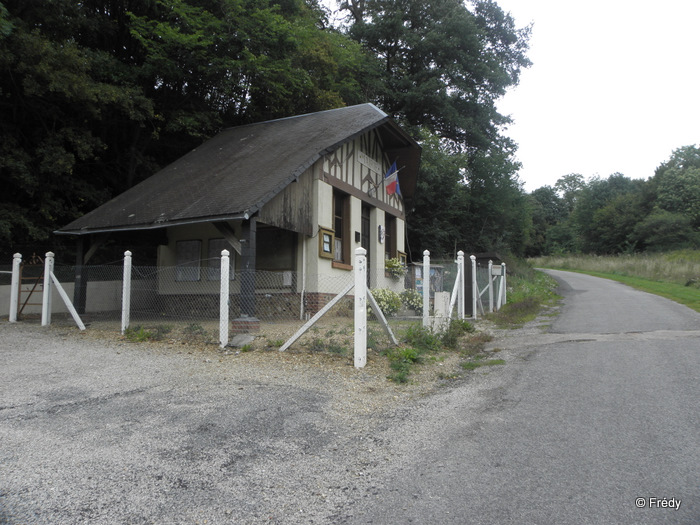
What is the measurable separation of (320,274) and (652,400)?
29.0ft

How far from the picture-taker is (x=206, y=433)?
4.23 metres

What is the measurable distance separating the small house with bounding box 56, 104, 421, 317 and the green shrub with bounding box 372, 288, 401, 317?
64 cm

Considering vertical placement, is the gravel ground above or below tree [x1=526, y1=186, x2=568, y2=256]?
below

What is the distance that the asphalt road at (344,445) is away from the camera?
117 inches

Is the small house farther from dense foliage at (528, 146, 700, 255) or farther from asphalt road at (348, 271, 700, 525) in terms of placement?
dense foliage at (528, 146, 700, 255)

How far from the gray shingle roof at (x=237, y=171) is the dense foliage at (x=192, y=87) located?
7.00 feet

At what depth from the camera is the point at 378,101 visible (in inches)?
1115

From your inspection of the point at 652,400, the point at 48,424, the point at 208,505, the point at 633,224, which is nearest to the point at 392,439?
the point at 208,505

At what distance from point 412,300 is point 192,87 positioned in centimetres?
1191

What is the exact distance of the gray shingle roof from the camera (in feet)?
34.9

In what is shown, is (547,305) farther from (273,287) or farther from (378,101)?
(378,101)

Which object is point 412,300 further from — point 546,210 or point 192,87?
point 546,210

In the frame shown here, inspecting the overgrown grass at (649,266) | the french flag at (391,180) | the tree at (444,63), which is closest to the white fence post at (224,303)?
the french flag at (391,180)

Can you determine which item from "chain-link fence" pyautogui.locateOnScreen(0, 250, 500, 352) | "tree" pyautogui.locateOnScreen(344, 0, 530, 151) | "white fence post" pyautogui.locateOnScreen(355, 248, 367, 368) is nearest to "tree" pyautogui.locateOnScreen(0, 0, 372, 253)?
"chain-link fence" pyautogui.locateOnScreen(0, 250, 500, 352)
